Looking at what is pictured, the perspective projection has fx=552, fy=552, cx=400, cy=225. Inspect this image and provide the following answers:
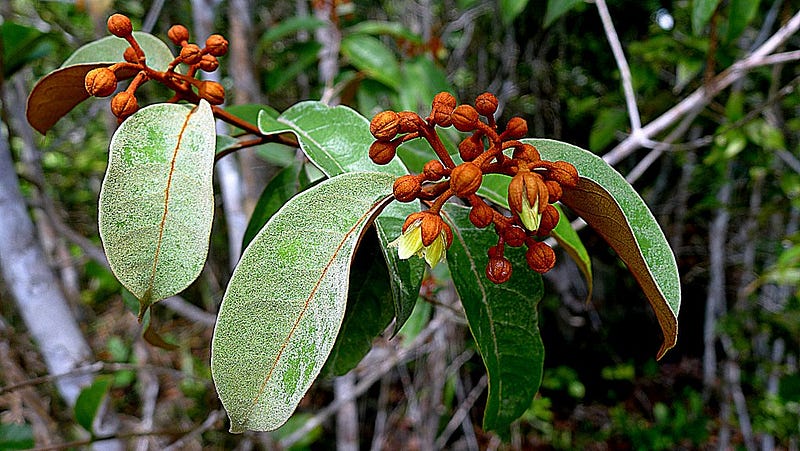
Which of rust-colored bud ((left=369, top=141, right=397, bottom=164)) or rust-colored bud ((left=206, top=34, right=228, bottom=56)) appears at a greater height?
rust-colored bud ((left=206, top=34, right=228, bottom=56))

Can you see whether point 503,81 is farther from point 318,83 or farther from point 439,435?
point 439,435

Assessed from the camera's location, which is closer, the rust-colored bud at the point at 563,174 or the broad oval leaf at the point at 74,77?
the rust-colored bud at the point at 563,174

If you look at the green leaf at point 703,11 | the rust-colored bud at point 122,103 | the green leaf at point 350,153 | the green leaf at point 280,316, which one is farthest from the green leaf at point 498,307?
the green leaf at point 703,11

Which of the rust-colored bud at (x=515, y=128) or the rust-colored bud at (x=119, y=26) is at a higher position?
the rust-colored bud at (x=119, y=26)

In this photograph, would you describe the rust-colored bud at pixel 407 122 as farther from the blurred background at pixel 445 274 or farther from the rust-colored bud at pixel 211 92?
the blurred background at pixel 445 274

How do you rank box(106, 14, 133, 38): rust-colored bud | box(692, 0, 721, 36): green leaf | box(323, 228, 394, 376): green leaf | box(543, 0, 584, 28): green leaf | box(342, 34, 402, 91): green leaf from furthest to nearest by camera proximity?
box(342, 34, 402, 91): green leaf → box(543, 0, 584, 28): green leaf → box(692, 0, 721, 36): green leaf → box(323, 228, 394, 376): green leaf → box(106, 14, 133, 38): rust-colored bud

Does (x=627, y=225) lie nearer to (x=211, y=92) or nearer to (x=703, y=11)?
(x=211, y=92)

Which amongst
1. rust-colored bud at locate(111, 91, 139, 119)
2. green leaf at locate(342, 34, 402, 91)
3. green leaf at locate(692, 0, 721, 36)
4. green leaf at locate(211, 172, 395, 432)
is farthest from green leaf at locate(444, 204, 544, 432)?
green leaf at locate(342, 34, 402, 91)

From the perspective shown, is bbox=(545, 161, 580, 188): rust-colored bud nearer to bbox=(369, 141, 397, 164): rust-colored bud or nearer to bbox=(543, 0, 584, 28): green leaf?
bbox=(369, 141, 397, 164): rust-colored bud
